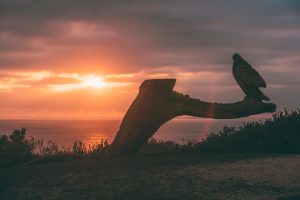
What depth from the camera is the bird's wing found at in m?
16.9

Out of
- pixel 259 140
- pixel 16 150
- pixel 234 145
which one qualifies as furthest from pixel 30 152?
pixel 259 140

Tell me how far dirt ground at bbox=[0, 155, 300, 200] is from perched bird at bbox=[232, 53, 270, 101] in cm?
269

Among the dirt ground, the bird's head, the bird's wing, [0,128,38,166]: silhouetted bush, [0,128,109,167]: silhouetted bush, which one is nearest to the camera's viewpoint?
the dirt ground

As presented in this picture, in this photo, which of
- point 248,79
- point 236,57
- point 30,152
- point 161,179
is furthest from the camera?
point 30,152

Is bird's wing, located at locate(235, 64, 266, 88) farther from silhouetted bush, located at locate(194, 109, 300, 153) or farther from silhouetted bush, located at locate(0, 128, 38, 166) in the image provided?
silhouetted bush, located at locate(0, 128, 38, 166)

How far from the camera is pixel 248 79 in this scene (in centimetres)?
1702

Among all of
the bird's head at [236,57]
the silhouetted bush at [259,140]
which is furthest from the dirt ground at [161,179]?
the bird's head at [236,57]

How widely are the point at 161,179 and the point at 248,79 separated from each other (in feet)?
21.2

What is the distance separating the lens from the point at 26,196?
12.0m

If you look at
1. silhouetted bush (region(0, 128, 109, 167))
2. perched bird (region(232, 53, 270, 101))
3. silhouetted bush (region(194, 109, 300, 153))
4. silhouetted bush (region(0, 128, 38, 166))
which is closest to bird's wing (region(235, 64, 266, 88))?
perched bird (region(232, 53, 270, 101))

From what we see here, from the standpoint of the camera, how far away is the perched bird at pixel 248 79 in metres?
16.9

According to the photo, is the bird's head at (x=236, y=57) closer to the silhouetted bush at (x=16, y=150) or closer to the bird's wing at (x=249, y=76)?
the bird's wing at (x=249, y=76)

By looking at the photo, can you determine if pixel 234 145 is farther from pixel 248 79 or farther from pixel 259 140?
pixel 248 79

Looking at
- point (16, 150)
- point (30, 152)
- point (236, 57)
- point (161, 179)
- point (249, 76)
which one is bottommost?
point (161, 179)
